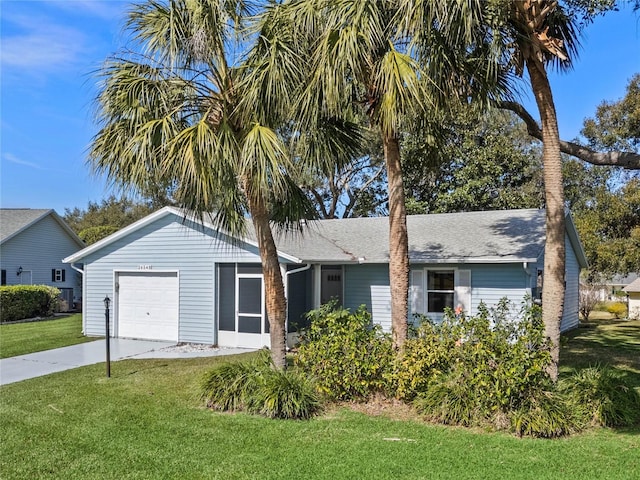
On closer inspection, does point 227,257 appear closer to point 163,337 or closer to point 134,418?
point 163,337

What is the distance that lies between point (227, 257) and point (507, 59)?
882 centimetres

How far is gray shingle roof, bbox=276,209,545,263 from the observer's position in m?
13.1

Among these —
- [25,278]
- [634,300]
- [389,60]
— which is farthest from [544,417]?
[25,278]

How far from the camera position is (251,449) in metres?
5.85

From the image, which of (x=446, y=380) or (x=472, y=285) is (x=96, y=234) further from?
(x=446, y=380)

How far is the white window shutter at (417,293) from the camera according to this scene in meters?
14.1

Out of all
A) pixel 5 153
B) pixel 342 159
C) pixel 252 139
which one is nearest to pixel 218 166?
pixel 252 139

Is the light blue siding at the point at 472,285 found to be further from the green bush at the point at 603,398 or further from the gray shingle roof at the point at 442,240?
the green bush at the point at 603,398

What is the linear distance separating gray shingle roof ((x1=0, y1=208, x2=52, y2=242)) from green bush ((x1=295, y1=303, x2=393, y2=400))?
2268 cm

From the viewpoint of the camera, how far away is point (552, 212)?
24.6 ft

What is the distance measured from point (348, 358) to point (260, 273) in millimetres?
6351

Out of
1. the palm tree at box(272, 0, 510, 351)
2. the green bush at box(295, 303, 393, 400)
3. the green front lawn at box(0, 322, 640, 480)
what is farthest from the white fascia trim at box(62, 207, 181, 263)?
the palm tree at box(272, 0, 510, 351)

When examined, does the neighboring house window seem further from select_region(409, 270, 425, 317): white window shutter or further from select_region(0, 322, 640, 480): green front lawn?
select_region(409, 270, 425, 317): white window shutter

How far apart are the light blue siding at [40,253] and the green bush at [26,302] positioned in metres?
4.03
